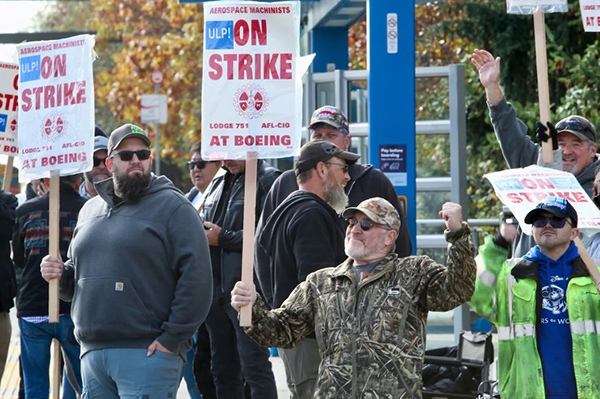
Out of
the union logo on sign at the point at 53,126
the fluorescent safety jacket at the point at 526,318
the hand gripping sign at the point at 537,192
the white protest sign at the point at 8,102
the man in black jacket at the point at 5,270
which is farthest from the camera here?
the white protest sign at the point at 8,102

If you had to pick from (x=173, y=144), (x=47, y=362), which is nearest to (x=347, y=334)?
(x=47, y=362)

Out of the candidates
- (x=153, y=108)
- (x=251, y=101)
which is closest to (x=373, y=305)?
(x=251, y=101)

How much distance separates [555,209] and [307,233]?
1.29 m

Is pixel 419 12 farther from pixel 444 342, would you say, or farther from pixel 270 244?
pixel 270 244

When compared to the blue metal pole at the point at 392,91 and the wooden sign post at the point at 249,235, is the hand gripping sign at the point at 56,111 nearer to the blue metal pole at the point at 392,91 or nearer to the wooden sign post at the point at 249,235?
the wooden sign post at the point at 249,235

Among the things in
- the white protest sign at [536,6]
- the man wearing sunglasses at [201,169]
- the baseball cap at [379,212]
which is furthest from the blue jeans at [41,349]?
the white protest sign at [536,6]

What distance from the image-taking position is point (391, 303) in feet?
15.8

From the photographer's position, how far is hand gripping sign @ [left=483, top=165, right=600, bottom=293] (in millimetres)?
5391

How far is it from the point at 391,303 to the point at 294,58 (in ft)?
4.74

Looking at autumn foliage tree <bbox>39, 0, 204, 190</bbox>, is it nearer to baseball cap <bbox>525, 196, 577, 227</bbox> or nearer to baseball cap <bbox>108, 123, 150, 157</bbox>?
baseball cap <bbox>108, 123, 150, 157</bbox>

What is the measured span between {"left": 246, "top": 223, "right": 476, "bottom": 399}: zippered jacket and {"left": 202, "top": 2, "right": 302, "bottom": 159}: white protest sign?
916 millimetres

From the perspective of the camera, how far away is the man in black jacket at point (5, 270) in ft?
25.9

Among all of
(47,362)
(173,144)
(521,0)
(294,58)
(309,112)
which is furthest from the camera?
(173,144)

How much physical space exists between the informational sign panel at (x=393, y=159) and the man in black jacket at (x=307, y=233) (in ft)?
10.2
